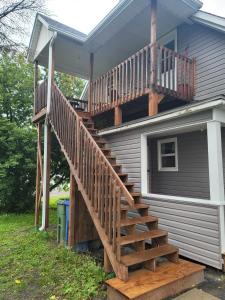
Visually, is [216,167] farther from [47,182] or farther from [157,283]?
[47,182]

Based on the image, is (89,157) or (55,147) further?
(55,147)

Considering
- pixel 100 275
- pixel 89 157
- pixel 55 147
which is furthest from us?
pixel 55 147

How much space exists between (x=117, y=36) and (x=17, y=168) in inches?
276

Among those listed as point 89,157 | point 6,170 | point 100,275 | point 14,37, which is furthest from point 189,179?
point 6,170

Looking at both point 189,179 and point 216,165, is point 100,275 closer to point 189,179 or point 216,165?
point 216,165

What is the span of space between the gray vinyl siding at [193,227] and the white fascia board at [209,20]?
4.34m

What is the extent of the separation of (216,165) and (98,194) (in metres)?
2.03

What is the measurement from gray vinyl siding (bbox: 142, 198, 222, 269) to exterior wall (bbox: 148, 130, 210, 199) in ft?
6.26

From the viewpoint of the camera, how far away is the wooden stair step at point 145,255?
12.0 ft

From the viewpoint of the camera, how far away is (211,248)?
418cm

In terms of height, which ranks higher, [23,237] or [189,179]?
[189,179]

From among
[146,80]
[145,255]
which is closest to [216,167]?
[145,255]

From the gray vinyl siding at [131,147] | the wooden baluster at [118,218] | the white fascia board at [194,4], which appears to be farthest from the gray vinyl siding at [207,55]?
the wooden baluster at [118,218]

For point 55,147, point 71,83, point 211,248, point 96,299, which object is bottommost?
point 96,299
